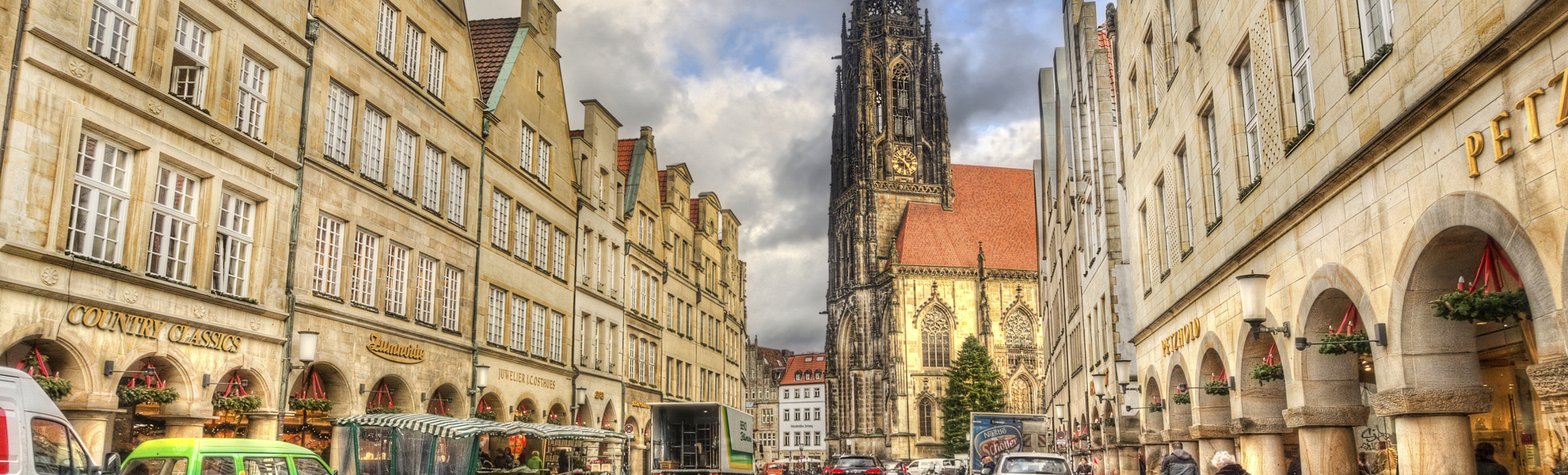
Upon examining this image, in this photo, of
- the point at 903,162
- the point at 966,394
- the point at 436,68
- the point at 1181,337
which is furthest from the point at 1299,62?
the point at 903,162

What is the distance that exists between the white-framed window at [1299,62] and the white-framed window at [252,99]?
49.6 ft

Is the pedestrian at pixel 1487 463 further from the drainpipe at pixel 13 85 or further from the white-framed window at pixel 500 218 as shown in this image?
the white-framed window at pixel 500 218

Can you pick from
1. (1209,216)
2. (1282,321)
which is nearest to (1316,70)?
(1282,321)

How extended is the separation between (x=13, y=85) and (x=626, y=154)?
1181 inches

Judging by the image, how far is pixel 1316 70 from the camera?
11.6 metres

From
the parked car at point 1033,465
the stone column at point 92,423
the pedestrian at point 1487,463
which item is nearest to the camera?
the pedestrian at point 1487,463

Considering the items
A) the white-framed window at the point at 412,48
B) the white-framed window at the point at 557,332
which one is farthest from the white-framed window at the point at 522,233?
the white-framed window at the point at 412,48

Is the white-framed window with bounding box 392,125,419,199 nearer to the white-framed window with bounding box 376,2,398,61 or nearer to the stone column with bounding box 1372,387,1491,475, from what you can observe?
the white-framed window with bounding box 376,2,398,61

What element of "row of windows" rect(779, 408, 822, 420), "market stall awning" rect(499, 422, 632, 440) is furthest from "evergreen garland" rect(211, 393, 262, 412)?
"row of windows" rect(779, 408, 822, 420)

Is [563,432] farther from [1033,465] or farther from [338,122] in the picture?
[1033,465]

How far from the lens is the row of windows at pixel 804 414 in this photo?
124 m

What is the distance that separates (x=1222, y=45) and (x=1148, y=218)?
7.44 metres

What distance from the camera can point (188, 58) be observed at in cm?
1675

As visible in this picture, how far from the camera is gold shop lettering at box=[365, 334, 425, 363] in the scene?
21.8 meters
